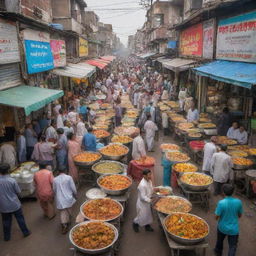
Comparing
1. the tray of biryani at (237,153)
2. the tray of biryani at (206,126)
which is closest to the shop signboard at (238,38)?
the tray of biryani at (206,126)

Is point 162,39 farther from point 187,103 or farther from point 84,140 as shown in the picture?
point 84,140

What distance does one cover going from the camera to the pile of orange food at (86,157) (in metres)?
8.96

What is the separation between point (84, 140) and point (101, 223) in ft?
15.0

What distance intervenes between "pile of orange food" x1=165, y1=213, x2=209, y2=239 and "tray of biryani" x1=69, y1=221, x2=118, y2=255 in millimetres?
1260

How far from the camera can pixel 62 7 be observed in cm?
2111

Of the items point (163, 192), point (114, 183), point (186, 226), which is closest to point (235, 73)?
point (163, 192)

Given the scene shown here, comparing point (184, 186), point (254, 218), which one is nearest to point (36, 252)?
point (184, 186)

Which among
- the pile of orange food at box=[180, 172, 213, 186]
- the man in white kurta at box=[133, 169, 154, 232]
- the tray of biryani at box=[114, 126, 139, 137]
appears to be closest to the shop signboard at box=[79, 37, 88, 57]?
the tray of biryani at box=[114, 126, 139, 137]

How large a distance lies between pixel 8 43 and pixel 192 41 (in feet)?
41.8

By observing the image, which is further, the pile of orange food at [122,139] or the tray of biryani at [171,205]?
the pile of orange food at [122,139]

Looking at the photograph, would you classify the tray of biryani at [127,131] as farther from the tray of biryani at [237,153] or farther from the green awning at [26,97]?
the tray of biryani at [237,153]

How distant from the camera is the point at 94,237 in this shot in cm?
520

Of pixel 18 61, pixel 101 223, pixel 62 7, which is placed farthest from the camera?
pixel 62 7

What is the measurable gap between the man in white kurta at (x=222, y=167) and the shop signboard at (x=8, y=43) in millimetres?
7595
